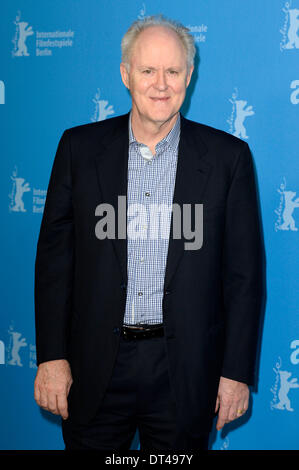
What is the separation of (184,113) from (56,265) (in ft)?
3.91

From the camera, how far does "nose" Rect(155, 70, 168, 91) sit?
1.91m

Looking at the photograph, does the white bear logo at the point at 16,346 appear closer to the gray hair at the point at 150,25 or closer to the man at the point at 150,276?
the man at the point at 150,276

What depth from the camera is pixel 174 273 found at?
1929 mm

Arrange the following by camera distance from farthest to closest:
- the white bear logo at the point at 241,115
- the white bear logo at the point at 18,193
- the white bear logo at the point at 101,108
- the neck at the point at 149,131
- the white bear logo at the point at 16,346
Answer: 1. the white bear logo at the point at 16,346
2. the white bear logo at the point at 18,193
3. the white bear logo at the point at 101,108
4. the white bear logo at the point at 241,115
5. the neck at the point at 149,131

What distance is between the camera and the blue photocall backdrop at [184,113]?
2580 mm

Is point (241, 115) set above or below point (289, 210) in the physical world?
above

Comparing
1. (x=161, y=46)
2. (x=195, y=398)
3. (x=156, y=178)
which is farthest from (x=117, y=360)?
(x=161, y=46)

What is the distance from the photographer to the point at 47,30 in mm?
2797

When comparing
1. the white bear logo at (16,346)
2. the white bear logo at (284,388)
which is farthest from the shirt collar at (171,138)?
the white bear logo at (16,346)

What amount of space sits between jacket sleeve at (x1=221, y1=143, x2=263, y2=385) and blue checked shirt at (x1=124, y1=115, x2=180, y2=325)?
10.0 inches

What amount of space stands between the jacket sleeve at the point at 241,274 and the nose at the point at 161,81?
0.41 meters

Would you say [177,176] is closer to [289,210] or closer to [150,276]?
[150,276]

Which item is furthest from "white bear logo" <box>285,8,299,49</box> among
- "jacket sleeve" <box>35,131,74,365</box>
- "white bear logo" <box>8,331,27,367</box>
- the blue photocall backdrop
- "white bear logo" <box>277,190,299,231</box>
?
"white bear logo" <box>8,331,27,367</box>

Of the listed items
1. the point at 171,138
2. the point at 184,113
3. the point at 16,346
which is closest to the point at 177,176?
the point at 171,138
